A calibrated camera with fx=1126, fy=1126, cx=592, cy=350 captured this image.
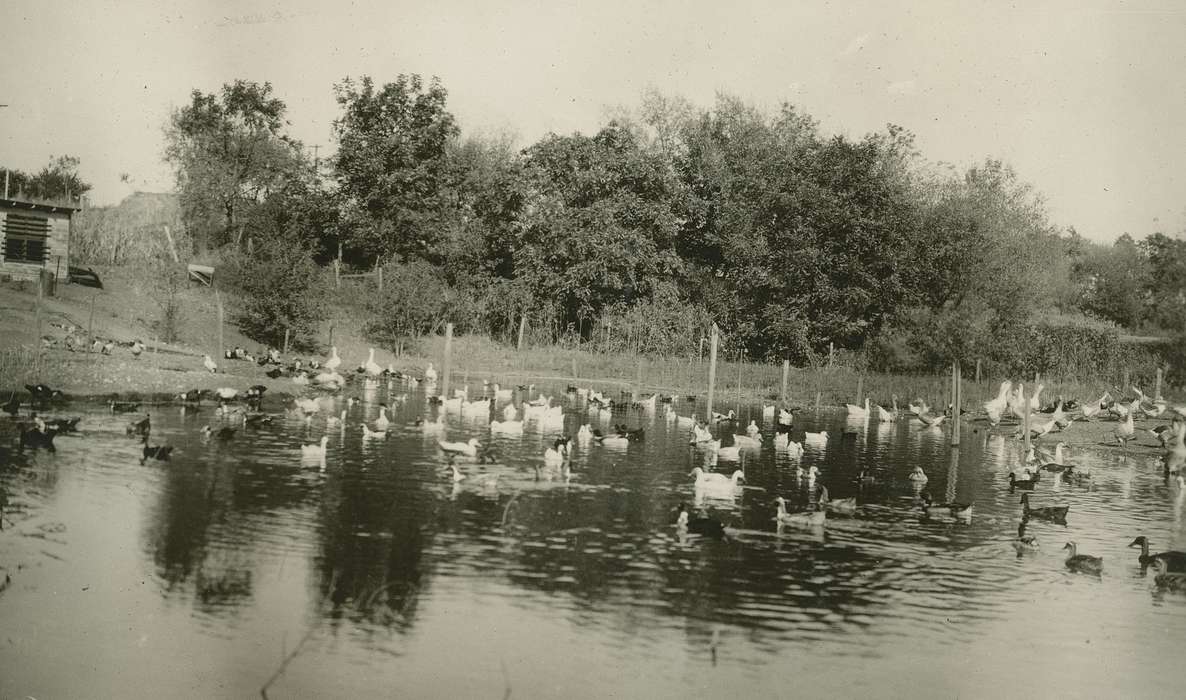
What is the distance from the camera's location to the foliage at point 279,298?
48.8 meters

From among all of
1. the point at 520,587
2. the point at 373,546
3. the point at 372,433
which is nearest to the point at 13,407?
the point at 372,433

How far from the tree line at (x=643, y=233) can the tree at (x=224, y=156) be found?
0.11 m

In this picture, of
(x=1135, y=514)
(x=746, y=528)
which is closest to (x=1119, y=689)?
(x=746, y=528)

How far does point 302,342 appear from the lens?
51156mm

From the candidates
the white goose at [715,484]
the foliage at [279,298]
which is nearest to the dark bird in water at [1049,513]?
the white goose at [715,484]

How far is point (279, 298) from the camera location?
48.8m

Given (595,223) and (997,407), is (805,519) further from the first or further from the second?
(595,223)

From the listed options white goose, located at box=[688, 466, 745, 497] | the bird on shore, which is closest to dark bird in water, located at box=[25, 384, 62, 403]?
white goose, located at box=[688, 466, 745, 497]

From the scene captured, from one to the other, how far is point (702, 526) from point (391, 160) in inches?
1830

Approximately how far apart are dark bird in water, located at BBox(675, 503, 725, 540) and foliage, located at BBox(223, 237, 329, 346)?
109 feet

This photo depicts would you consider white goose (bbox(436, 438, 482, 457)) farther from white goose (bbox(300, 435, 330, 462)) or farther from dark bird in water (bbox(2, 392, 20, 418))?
dark bird in water (bbox(2, 392, 20, 418))

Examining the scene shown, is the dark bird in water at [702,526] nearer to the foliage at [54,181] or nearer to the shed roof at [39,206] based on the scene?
the shed roof at [39,206]

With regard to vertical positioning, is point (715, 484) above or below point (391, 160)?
below

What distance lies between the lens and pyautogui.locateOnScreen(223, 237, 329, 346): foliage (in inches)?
1921
